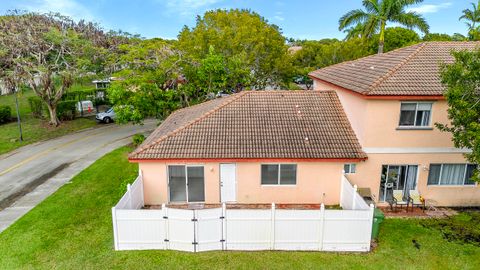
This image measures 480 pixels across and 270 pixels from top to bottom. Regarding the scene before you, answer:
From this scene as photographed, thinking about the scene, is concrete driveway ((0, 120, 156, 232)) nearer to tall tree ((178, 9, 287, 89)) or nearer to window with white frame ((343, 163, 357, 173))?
tall tree ((178, 9, 287, 89))

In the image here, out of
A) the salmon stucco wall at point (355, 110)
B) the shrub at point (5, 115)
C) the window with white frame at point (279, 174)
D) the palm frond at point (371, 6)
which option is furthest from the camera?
the shrub at point (5, 115)

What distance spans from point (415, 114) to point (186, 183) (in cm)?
999

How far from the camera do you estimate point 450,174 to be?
14898 mm

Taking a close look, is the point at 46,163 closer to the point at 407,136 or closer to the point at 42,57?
the point at 42,57

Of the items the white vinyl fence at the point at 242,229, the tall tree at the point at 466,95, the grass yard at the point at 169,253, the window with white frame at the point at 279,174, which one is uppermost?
the tall tree at the point at 466,95

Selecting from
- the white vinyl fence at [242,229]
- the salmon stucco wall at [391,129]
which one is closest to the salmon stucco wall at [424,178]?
the salmon stucco wall at [391,129]

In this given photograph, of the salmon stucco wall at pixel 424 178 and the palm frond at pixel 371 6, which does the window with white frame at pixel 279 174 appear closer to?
the salmon stucco wall at pixel 424 178

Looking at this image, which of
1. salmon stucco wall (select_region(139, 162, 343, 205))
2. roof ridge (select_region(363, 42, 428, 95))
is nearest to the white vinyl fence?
salmon stucco wall (select_region(139, 162, 343, 205))

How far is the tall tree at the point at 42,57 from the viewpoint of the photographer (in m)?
28.3

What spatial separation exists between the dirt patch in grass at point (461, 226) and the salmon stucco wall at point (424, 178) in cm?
68

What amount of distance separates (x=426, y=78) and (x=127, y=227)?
515 inches

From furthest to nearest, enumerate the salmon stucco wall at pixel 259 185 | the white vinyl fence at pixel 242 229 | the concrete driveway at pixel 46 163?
the concrete driveway at pixel 46 163 < the salmon stucco wall at pixel 259 185 < the white vinyl fence at pixel 242 229

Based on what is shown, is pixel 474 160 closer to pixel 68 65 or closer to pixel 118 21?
pixel 68 65

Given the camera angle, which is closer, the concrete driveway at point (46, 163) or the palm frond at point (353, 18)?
the concrete driveway at point (46, 163)
